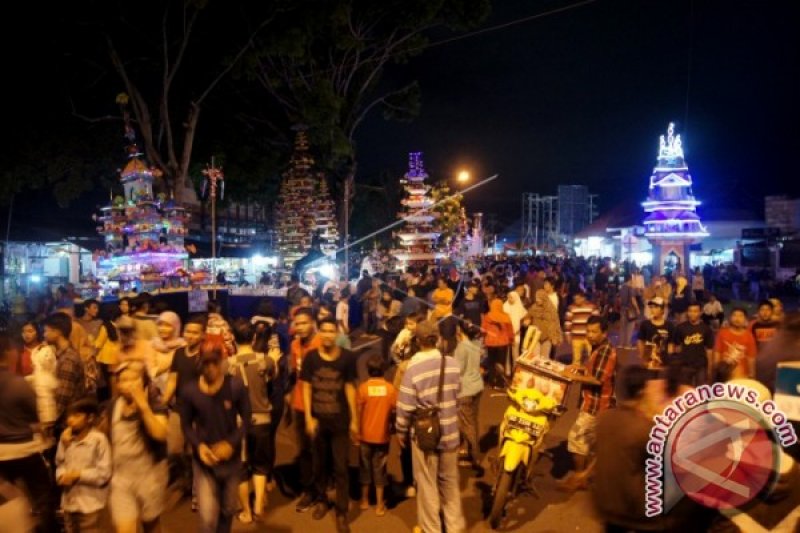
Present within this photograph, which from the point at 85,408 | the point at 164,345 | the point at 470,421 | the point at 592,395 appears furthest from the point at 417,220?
the point at 85,408

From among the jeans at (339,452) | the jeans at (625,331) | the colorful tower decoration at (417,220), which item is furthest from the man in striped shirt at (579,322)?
the colorful tower decoration at (417,220)

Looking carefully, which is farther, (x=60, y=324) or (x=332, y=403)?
(x=60, y=324)

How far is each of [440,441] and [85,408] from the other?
8.27 feet

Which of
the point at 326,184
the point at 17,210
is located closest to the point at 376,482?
the point at 326,184

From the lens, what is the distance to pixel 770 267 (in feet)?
94.5

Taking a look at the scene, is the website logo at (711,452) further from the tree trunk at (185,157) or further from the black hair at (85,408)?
the tree trunk at (185,157)

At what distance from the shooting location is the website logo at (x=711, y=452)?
3.54 m

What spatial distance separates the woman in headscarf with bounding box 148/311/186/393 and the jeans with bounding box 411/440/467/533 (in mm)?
2700

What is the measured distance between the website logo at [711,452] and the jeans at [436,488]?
1.79 meters

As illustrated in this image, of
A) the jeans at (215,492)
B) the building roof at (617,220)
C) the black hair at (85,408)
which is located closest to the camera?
the black hair at (85,408)

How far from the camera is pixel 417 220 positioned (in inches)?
989

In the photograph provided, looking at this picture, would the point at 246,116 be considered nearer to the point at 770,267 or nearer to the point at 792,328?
the point at 792,328

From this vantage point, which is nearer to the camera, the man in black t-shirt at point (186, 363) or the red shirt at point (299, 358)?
the man in black t-shirt at point (186, 363)

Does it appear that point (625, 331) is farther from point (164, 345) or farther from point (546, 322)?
point (164, 345)
